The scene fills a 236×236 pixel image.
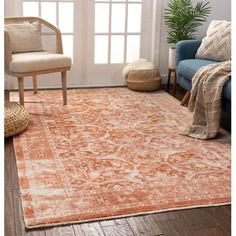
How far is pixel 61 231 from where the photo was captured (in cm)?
205

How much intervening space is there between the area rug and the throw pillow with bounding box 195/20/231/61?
0.55 metres

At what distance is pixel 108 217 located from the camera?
2.18 metres

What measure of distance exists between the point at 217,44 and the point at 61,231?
8.20 feet

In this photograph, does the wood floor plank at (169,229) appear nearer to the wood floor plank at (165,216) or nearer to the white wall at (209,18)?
the wood floor plank at (165,216)

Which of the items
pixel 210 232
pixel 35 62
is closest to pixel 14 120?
pixel 35 62

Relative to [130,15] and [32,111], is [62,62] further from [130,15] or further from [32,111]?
[130,15]

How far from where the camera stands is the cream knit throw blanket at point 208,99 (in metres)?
3.31

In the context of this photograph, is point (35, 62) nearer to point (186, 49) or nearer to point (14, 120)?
point (14, 120)

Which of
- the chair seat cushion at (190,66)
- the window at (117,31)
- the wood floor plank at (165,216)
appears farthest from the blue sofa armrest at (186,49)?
the wood floor plank at (165,216)

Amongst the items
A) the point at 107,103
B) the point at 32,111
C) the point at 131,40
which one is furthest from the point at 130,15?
the point at 32,111

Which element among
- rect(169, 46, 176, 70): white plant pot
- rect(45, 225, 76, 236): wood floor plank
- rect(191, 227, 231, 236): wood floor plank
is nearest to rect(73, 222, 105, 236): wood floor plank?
rect(45, 225, 76, 236): wood floor plank

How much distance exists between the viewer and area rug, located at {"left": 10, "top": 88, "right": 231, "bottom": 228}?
230 cm

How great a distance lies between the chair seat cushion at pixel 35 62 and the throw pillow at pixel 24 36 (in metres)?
0.09
